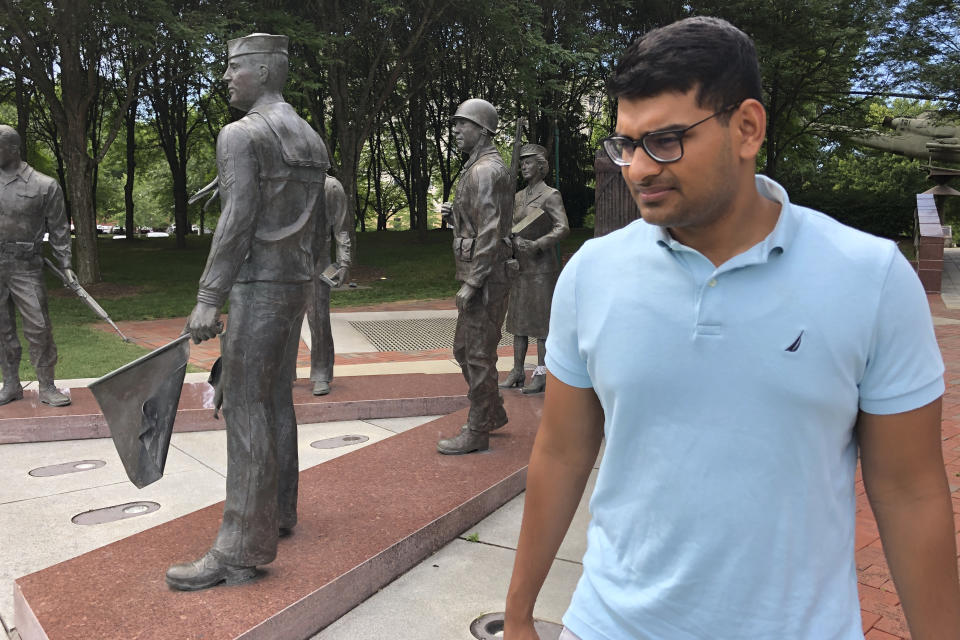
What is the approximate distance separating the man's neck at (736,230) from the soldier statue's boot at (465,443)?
439 cm

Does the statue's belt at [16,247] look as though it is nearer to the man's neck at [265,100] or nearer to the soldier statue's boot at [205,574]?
the man's neck at [265,100]

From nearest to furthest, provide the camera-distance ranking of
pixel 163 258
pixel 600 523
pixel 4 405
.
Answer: pixel 600 523
pixel 4 405
pixel 163 258

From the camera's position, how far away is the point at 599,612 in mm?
1521

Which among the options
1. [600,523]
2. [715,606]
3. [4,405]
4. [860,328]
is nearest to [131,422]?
[600,523]

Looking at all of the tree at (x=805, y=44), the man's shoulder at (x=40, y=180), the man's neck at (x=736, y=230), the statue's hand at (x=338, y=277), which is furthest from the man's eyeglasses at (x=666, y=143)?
the tree at (x=805, y=44)

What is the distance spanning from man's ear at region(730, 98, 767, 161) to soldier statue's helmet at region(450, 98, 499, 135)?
174 inches

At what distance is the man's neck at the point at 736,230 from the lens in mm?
1421

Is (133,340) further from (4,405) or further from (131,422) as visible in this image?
(131,422)

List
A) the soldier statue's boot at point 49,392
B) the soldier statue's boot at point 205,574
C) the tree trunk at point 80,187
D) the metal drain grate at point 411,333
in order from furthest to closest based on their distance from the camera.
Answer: the tree trunk at point 80,187 < the metal drain grate at point 411,333 < the soldier statue's boot at point 49,392 < the soldier statue's boot at point 205,574

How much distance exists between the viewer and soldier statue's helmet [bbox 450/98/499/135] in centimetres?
573

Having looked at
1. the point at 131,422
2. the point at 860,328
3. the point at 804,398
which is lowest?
the point at 131,422

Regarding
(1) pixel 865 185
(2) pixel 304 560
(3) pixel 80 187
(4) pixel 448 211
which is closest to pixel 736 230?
(2) pixel 304 560

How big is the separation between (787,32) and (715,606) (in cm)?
2591

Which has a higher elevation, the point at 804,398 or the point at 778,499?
the point at 804,398
